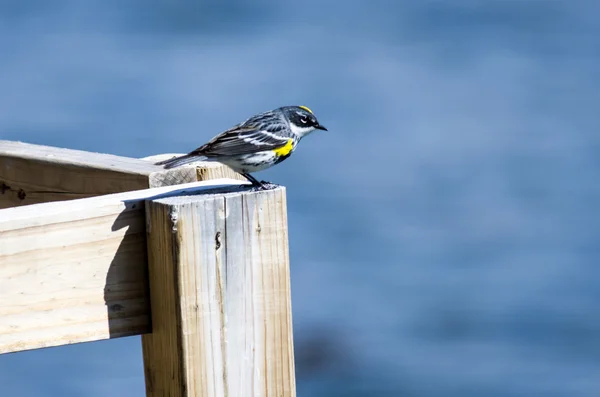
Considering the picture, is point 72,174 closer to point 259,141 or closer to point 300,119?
point 259,141

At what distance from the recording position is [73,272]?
8.95 feet

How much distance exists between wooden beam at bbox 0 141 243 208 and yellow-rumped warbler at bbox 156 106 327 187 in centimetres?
28

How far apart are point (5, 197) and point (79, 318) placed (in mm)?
1456

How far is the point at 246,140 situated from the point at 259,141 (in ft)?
0.32

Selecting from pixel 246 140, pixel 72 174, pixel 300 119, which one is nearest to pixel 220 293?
pixel 72 174

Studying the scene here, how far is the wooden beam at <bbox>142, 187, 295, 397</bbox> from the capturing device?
2.75 meters

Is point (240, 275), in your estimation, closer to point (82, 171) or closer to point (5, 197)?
point (82, 171)

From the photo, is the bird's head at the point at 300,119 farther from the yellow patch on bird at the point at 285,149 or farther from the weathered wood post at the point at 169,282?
the weathered wood post at the point at 169,282

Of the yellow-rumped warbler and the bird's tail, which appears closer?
the bird's tail

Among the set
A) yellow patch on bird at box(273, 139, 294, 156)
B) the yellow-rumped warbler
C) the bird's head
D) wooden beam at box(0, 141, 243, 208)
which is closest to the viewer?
wooden beam at box(0, 141, 243, 208)

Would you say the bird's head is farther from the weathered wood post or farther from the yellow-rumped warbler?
the weathered wood post

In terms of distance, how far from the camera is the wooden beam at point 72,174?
11.6 ft

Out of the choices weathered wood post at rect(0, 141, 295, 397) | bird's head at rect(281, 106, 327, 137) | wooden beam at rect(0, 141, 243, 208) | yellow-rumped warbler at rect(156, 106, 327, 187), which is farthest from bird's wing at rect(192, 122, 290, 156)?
weathered wood post at rect(0, 141, 295, 397)

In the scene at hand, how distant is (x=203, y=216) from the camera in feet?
9.05
